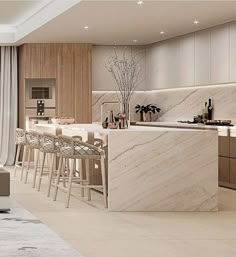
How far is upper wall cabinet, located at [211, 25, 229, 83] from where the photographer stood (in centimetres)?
949

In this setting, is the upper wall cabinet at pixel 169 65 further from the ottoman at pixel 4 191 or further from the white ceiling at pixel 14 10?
the ottoman at pixel 4 191

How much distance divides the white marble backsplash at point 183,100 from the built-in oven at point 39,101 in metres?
0.84

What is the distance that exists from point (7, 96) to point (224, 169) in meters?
5.15

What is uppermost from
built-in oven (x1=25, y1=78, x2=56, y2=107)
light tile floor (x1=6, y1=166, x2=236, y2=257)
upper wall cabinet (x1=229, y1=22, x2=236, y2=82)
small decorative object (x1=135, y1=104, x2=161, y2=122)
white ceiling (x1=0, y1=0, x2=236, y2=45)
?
white ceiling (x1=0, y1=0, x2=236, y2=45)

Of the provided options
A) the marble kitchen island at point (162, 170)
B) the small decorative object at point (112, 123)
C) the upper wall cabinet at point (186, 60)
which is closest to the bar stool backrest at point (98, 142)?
the small decorative object at point (112, 123)

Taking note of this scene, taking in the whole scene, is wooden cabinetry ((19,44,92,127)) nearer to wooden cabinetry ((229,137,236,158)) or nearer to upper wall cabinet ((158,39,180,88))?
upper wall cabinet ((158,39,180,88))

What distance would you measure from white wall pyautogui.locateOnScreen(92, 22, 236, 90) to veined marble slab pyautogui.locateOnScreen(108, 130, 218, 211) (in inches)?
106

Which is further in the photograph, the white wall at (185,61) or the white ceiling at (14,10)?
the white ceiling at (14,10)

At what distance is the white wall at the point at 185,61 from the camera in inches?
375

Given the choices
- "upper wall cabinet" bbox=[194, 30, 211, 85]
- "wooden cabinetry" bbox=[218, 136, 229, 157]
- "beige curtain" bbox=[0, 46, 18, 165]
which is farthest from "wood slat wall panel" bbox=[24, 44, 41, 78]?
"wooden cabinetry" bbox=[218, 136, 229, 157]

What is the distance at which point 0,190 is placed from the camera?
22.5ft

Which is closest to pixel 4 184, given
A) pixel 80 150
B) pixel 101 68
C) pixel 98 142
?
pixel 80 150

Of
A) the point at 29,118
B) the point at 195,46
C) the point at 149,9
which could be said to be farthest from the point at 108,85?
the point at 149,9

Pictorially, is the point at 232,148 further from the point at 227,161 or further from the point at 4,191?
the point at 4,191
